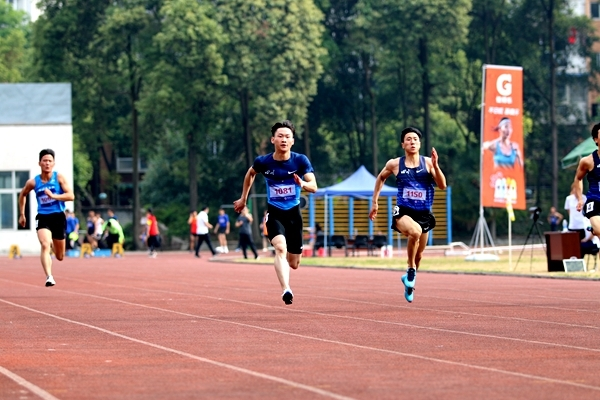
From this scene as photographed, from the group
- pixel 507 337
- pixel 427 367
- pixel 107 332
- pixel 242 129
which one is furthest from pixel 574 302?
pixel 242 129

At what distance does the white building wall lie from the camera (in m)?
58.9

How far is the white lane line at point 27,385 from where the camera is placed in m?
8.27

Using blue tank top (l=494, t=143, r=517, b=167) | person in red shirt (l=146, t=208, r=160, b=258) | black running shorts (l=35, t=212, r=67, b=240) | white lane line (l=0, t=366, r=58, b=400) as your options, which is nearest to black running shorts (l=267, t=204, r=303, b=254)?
black running shorts (l=35, t=212, r=67, b=240)

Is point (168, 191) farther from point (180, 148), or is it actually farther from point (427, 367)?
point (427, 367)

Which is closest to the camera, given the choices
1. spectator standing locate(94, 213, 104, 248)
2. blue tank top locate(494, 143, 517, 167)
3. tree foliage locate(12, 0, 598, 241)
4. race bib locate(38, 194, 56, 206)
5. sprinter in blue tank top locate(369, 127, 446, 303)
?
sprinter in blue tank top locate(369, 127, 446, 303)

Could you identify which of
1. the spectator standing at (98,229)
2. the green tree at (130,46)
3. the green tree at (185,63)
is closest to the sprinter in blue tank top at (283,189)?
the spectator standing at (98,229)

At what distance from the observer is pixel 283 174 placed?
1522 centimetres

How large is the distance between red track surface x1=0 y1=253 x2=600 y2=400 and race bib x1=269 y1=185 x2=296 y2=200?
4.51ft

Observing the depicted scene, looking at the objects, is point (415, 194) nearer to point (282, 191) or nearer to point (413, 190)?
point (413, 190)

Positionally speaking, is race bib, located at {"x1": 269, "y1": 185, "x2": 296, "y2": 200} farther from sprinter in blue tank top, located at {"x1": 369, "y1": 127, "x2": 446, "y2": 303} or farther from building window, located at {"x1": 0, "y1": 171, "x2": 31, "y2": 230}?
building window, located at {"x1": 0, "y1": 171, "x2": 31, "y2": 230}

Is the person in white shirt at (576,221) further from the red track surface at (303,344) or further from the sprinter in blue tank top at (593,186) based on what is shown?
the sprinter in blue tank top at (593,186)

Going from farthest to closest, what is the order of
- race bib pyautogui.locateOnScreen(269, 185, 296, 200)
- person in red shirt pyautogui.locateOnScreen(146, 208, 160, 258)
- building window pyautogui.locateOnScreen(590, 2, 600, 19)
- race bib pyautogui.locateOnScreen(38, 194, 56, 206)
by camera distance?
building window pyautogui.locateOnScreen(590, 2, 600, 19), person in red shirt pyautogui.locateOnScreen(146, 208, 160, 258), race bib pyautogui.locateOnScreen(38, 194, 56, 206), race bib pyautogui.locateOnScreen(269, 185, 296, 200)

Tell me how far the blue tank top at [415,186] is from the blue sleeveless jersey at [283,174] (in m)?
1.67

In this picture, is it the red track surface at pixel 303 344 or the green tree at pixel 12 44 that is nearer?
the red track surface at pixel 303 344
